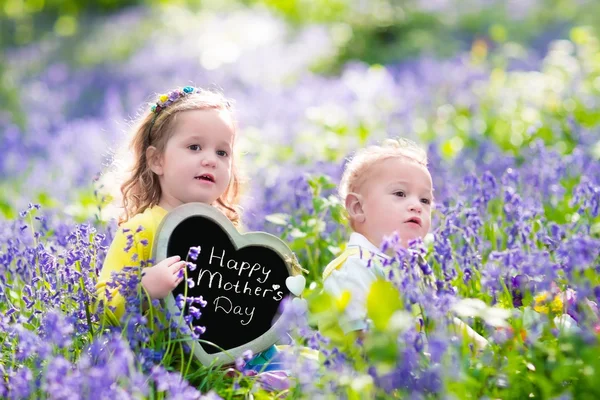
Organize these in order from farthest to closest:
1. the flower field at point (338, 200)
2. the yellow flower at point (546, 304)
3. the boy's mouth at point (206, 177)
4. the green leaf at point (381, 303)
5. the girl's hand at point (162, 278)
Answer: the boy's mouth at point (206, 177)
the girl's hand at point (162, 278)
the yellow flower at point (546, 304)
the flower field at point (338, 200)
the green leaf at point (381, 303)

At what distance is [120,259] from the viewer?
2.77 metres

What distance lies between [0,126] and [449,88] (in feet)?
14.3

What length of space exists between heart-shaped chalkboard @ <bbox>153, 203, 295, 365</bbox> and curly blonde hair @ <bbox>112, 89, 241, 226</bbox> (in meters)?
0.28

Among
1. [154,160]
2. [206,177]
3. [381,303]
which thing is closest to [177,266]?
[206,177]

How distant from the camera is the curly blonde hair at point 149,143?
118 inches

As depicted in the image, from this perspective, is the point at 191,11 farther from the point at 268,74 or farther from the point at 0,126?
the point at 0,126

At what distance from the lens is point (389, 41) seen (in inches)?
471

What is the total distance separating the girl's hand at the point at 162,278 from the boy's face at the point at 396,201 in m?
0.72

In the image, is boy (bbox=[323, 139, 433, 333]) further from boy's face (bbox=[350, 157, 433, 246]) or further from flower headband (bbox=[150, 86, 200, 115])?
flower headband (bbox=[150, 86, 200, 115])

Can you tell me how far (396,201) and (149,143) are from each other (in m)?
0.94

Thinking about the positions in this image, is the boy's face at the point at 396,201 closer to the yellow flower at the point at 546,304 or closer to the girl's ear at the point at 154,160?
the yellow flower at the point at 546,304

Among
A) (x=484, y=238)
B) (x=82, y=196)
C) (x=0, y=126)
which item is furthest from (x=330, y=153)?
(x=0, y=126)

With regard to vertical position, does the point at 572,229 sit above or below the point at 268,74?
below

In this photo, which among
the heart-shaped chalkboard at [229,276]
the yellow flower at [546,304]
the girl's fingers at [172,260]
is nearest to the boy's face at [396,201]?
the heart-shaped chalkboard at [229,276]
